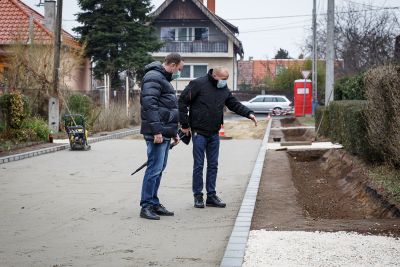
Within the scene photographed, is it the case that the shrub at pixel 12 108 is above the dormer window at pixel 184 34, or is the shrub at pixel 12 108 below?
below

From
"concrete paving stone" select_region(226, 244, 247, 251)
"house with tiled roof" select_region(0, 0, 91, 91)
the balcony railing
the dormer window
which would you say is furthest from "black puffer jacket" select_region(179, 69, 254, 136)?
the dormer window

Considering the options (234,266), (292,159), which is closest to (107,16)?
(292,159)

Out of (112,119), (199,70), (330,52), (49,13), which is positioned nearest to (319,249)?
(330,52)

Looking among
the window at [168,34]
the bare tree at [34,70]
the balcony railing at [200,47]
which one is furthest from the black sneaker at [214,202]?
the window at [168,34]

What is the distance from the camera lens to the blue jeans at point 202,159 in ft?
30.5

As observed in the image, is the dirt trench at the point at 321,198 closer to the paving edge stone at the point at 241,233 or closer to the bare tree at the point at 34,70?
the paving edge stone at the point at 241,233

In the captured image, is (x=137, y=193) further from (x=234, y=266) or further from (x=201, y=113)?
(x=234, y=266)

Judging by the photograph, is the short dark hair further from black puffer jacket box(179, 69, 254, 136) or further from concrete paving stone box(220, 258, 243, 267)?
concrete paving stone box(220, 258, 243, 267)

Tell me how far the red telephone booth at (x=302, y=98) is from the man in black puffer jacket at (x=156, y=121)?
34475 mm

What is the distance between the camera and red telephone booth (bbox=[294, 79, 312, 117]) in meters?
43.5

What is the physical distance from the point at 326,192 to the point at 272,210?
3.61 meters

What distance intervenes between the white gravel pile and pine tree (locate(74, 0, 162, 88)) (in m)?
32.3

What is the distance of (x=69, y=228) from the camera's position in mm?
7820

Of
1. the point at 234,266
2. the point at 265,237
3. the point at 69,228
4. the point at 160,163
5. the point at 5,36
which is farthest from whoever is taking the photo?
the point at 5,36
